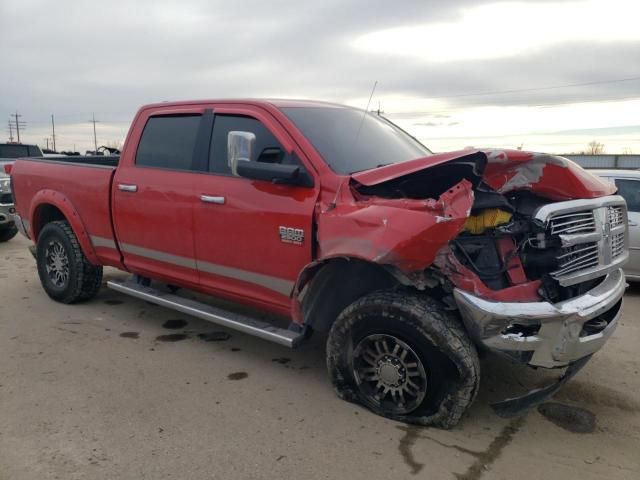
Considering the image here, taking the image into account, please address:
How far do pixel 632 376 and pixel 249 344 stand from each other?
3.12 meters

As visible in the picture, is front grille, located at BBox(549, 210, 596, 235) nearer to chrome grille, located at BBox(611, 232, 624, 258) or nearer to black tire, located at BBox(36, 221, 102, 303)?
chrome grille, located at BBox(611, 232, 624, 258)

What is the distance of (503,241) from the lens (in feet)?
11.1

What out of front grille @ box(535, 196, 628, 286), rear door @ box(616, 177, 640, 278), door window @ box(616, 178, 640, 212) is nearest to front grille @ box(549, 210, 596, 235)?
front grille @ box(535, 196, 628, 286)

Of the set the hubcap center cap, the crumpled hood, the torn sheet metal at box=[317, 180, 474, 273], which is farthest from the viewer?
the hubcap center cap

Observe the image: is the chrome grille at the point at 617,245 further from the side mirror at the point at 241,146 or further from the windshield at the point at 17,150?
the windshield at the point at 17,150

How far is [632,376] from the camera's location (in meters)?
4.31

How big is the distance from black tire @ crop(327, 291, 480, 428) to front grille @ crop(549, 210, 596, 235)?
79 centimetres

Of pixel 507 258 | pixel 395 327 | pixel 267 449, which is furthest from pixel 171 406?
pixel 507 258

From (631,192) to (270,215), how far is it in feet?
17.3

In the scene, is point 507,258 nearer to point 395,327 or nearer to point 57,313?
point 395,327

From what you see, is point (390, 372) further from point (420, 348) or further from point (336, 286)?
point (336, 286)

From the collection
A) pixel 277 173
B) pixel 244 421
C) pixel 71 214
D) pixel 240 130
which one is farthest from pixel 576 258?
pixel 71 214

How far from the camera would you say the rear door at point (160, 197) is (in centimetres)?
452

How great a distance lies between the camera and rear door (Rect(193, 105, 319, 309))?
12.4 ft
